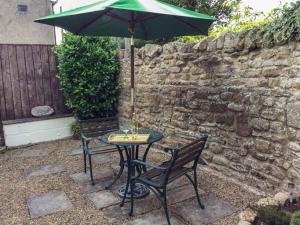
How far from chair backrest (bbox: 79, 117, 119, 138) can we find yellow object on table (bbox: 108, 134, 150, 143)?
88 cm

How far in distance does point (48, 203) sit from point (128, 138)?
1136 millimetres

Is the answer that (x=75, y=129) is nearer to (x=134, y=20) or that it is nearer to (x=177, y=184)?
(x=177, y=184)

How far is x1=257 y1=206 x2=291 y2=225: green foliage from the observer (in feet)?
7.02

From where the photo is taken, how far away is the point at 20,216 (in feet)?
9.29

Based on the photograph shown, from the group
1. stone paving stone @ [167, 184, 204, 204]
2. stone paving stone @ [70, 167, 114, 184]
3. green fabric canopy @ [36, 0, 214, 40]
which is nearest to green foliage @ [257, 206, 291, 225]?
stone paving stone @ [167, 184, 204, 204]

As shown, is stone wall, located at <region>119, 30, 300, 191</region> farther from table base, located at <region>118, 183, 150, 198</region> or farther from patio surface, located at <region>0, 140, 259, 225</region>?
table base, located at <region>118, 183, 150, 198</region>

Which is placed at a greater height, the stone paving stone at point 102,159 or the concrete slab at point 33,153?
the stone paving stone at point 102,159

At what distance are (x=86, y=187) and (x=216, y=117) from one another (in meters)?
1.88

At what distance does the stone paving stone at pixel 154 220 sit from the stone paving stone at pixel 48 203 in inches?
32.0

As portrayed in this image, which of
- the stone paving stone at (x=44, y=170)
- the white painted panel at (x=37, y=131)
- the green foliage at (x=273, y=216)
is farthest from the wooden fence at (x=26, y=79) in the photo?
the green foliage at (x=273, y=216)

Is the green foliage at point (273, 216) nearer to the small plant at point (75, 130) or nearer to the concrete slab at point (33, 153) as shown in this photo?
the concrete slab at point (33, 153)

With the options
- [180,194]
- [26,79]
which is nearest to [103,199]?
[180,194]

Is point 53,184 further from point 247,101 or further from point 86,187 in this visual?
point 247,101

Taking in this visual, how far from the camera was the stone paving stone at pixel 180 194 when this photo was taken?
3.07m
